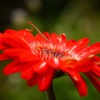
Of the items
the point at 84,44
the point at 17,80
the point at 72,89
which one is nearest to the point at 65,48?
the point at 84,44

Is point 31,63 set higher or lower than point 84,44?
lower

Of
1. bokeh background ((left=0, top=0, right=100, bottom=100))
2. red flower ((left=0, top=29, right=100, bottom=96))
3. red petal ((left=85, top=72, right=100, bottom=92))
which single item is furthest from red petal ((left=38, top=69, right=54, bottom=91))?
bokeh background ((left=0, top=0, right=100, bottom=100))

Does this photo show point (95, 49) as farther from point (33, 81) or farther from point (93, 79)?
point (33, 81)

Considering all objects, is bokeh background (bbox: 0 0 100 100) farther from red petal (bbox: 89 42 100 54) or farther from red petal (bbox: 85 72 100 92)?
red petal (bbox: 85 72 100 92)

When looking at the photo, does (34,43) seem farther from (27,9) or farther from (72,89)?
(27,9)

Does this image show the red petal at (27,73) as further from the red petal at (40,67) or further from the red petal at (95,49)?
the red petal at (95,49)
